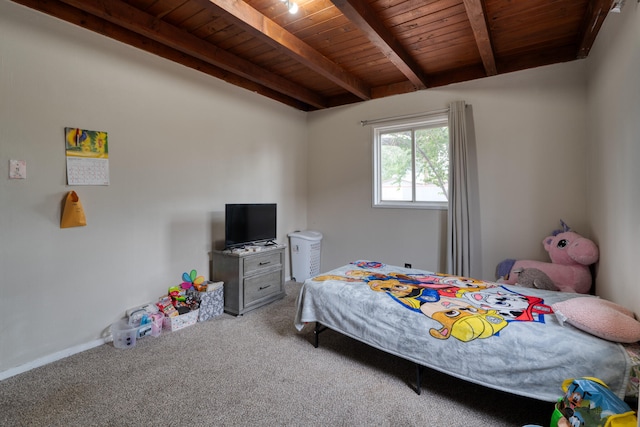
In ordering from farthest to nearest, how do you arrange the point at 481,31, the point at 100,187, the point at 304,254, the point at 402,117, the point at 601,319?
the point at 304,254 → the point at 402,117 → the point at 100,187 → the point at 481,31 → the point at 601,319

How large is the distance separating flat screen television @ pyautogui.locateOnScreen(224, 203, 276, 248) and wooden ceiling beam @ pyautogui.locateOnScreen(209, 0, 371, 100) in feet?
5.29

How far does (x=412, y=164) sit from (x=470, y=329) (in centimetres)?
247

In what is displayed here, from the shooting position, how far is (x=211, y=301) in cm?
296

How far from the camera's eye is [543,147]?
2881 millimetres

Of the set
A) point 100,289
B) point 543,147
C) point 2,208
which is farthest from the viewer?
point 543,147

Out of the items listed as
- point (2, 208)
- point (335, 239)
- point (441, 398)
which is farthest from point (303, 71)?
point (441, 398)

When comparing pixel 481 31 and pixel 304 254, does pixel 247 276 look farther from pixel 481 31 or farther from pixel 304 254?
pixel 481 31

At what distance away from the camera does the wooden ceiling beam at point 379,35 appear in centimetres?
204

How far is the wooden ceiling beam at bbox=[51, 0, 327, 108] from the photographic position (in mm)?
2135

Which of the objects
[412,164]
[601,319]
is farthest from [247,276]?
[601,319]

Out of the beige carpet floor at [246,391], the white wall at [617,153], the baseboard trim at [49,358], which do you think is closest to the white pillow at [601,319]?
the white wall at [617,153]

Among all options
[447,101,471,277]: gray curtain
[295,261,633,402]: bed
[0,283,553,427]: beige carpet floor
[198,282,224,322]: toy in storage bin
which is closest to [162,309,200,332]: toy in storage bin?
[198,282,224,322]: toy in storage bin

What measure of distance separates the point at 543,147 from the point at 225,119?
3385 mm

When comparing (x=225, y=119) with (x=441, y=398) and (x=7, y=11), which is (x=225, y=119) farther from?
(x=441, y=398)
